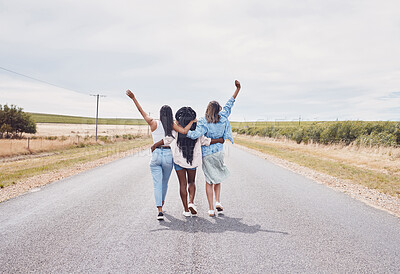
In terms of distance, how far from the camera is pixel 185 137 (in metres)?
5.30

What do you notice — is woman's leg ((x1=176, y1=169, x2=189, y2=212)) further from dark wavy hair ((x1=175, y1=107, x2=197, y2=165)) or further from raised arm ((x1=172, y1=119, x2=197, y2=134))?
raised arm ((x1=172, y1=119, x2=197, y2=134))

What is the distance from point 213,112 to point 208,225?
2040mm

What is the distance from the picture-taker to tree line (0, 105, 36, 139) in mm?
36853

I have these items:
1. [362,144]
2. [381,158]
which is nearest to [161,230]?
[381,158]

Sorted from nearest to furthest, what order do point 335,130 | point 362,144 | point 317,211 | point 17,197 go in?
point 317,211 → point 17,197 → point 362,144 → point 335,130

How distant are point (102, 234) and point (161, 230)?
36.0 inches

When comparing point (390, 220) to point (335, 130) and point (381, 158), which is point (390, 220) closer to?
point (381, 158)

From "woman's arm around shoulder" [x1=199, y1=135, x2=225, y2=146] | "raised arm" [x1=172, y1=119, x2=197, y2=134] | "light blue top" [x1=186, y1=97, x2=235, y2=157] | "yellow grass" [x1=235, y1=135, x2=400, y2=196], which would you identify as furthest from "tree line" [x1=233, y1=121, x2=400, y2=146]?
"raised arm" [x1=172, y1=119, x2=197, y2=134]

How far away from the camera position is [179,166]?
18.0ft

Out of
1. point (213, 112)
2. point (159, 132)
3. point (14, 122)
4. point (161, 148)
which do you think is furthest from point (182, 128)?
point (14, 122)

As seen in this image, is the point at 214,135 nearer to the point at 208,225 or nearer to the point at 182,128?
the point at 182,128

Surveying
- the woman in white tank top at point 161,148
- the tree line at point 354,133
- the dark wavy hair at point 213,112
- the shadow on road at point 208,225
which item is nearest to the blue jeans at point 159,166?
the woman in white tank top at point 161,148

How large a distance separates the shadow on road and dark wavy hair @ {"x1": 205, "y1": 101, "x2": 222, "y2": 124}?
72.3 inches

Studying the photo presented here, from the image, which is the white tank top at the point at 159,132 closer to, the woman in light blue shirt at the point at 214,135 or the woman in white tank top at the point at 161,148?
the woman in white tank top at the point at 161,148
